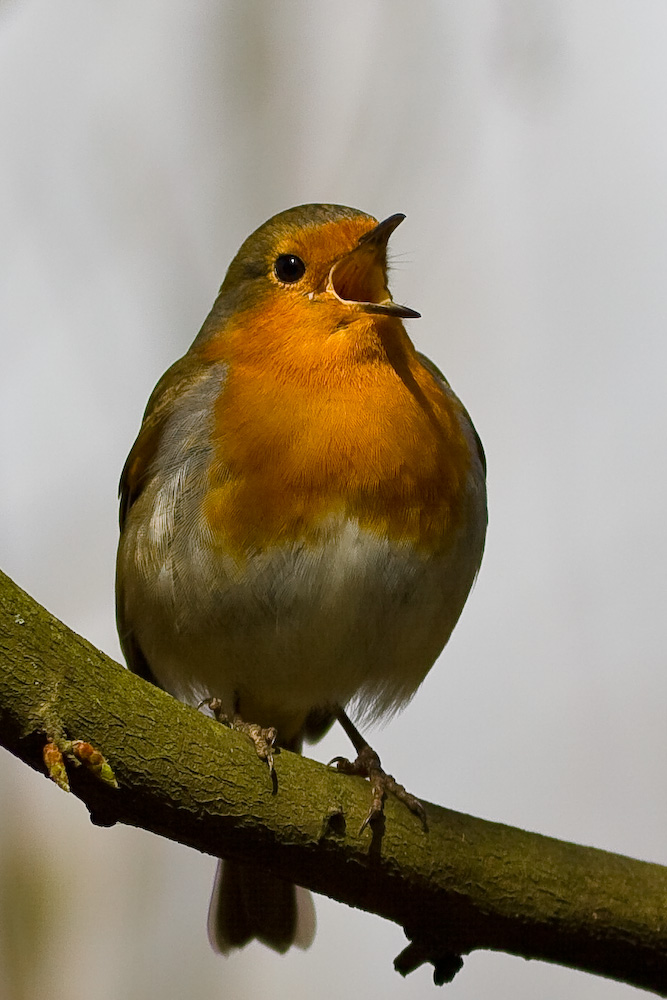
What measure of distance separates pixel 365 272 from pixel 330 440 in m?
0.74

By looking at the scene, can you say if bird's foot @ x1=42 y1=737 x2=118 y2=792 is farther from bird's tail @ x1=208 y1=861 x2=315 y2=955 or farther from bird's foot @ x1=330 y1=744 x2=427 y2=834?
bird's tail @ x1=208 y1=861 x2=315 y2=955

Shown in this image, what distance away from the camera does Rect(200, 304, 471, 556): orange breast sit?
9.78 feet

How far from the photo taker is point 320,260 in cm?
351

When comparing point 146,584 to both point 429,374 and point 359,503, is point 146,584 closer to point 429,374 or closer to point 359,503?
point 359,503

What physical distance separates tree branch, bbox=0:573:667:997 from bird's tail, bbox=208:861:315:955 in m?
1.23

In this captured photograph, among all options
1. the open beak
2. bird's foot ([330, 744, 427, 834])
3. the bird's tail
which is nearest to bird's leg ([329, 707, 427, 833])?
bird's foot ([330, 744, 427, 834])

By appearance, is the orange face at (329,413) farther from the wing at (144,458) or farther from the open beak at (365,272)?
the wing at (144,458)

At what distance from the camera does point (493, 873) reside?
7.94 feet

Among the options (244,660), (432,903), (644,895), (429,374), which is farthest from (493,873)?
(429,374)

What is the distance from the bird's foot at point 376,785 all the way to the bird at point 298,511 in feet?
0.03

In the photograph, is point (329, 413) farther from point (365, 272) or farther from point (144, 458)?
point (144, 458)

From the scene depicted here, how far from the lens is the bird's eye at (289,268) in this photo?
3543 millimetres

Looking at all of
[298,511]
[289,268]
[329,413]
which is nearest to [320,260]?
[289,268]

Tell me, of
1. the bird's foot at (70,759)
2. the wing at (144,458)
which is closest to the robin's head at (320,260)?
the wing at (144,458)
